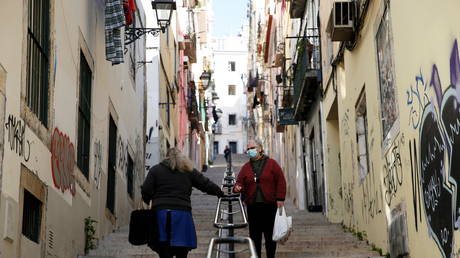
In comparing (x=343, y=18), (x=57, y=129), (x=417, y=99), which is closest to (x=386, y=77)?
(x=417, y=99)

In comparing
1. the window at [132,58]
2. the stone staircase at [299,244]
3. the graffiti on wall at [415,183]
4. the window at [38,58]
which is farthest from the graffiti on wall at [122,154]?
the graffiti on wall at [415,183]

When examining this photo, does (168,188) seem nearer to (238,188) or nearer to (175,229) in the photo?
(175,229)

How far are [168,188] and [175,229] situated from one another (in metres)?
0.49

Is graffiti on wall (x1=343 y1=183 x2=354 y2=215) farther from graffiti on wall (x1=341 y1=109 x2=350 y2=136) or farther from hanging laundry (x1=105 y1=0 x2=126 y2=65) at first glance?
hanging laundry (x1=105 y1=0 x2=126 y2=65)

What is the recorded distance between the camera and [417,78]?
8633 mm

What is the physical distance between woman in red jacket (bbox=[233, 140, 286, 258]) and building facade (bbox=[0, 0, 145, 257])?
242cm

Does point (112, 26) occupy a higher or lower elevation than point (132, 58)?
lower

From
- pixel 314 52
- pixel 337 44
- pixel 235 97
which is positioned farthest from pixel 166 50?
pixel 235 97

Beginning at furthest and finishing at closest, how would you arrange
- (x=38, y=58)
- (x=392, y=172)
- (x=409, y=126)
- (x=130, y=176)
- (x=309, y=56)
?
(x=309, y=56) < (x=130, y=176) < (x=392, y=172) < (x=38, y=58) < (x=409, y=126)

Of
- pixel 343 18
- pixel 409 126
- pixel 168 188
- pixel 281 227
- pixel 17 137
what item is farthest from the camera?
pixel 343 18

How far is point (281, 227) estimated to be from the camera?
35.0 feet

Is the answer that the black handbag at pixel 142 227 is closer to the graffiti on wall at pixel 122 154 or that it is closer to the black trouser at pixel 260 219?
the black trouser at pixel 260 219

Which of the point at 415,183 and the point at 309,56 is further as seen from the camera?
the point at 309,56

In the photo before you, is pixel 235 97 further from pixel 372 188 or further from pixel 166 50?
pixel 372 188
